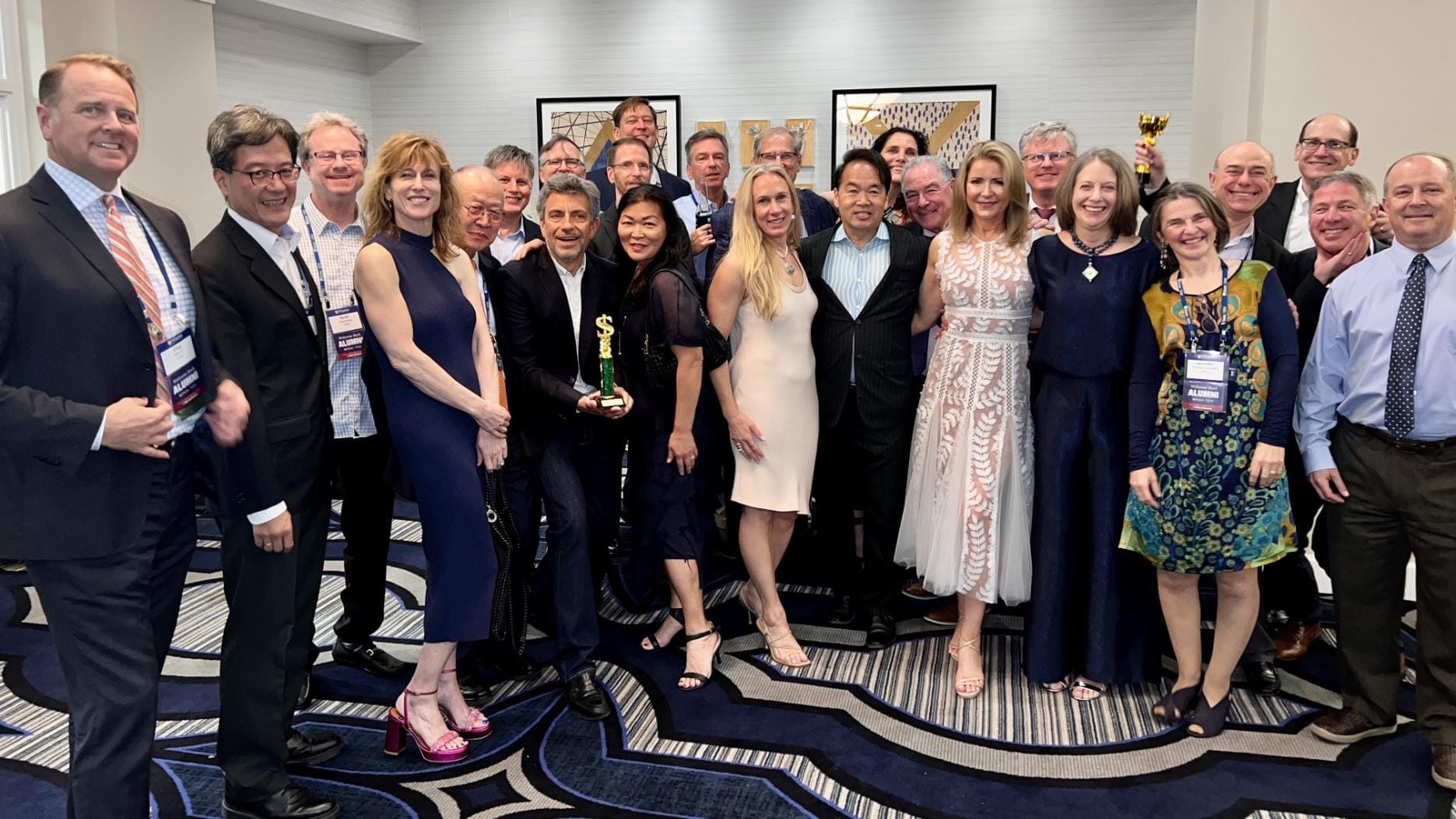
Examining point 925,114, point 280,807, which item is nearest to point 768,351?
point 280,807

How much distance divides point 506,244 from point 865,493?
1.79 m

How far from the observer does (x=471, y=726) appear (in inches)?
124

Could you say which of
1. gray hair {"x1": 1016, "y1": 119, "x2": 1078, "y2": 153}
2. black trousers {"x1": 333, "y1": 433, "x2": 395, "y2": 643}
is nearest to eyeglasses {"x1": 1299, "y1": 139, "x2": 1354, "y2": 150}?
gray hair {"x1": 1016, "y1": 119, "x2": 1078, "y2": 153}

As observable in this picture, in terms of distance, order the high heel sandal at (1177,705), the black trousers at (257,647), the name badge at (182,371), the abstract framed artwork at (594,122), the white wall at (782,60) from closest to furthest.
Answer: the name badge at (182,371) → the black trousers at (257,647) → the high heel sandal at (1177,705) → the white wall at (782,60) → the abstract framed artwork at (594,122)

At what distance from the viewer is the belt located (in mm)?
2877

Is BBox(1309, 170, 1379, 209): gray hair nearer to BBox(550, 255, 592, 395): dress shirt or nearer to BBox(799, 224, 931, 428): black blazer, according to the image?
BBox(799, 224, 931, 428): black blazer

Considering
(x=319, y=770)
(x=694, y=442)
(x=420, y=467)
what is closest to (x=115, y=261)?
(x=420, y=467)

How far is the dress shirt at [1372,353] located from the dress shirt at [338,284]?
9.75ft

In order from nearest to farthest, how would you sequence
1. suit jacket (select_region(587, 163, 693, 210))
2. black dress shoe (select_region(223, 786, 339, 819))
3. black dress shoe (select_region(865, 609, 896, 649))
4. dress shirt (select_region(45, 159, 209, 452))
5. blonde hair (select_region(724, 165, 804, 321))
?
dress shirt (select_region(45, 159, 209, 452)) < black dress shoe (select_region(223, 786, 339, 819)) < blonde hair (select_region(724, 165, 804, 321)) < black dress shoe (select_region(865, 609, 896, 649)) < suit jacket (select_region(587, 163, 693, 210))

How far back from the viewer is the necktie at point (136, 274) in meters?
2.16

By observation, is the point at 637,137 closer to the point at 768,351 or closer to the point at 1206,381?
the point at 768,351

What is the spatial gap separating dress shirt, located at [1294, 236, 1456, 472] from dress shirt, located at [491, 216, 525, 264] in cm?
292

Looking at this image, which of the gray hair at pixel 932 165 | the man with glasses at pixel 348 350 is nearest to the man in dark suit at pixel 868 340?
the gray hair at pixel 932 165

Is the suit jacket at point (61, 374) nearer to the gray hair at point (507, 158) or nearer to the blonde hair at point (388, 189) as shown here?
the blonde hair at point (388, 189)
